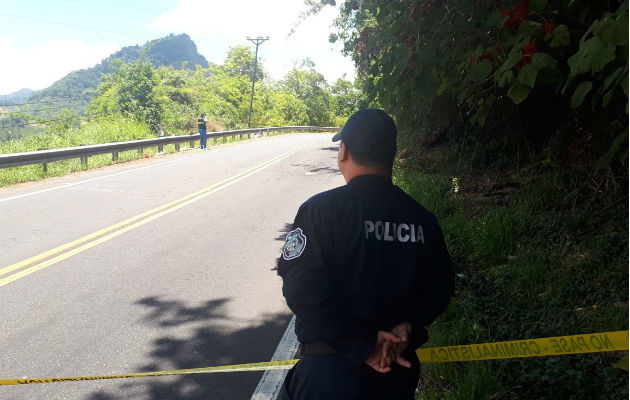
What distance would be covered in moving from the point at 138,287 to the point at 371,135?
4.57 meters

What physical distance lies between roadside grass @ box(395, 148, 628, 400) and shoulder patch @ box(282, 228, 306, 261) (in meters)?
2.08

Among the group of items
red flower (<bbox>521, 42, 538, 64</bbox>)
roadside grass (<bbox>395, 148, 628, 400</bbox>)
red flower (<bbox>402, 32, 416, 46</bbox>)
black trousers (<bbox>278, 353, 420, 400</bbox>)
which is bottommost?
roadside grass (<bbox>395, 148, 628, 400</bbox>)

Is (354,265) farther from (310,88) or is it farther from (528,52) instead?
(310,88)

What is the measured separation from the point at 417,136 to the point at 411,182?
18.2 feet

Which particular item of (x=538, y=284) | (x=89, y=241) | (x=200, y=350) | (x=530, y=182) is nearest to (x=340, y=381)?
(x=200, y=350)

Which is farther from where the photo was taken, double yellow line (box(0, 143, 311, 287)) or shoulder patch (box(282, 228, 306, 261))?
double yellow line (box(0, 143, 311, 287))

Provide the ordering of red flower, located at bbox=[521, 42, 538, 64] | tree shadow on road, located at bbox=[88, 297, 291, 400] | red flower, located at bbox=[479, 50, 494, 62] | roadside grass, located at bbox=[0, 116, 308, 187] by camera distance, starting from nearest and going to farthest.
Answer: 1. red flower, located at bbox=[521, 42, 538, 64]
2. red flower, located at bbox=[479, 50, 494, 62]
3. tree shadow on road, located at bbox=[88, 297, 291, 400]
4. roadside grass, located at bbox=[0, 116, 308, 187]

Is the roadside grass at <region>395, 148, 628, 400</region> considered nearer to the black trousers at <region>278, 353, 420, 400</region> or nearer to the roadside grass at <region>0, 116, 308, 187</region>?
the black trousers at <region>278, 353, 420, 400</region>

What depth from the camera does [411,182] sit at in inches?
436

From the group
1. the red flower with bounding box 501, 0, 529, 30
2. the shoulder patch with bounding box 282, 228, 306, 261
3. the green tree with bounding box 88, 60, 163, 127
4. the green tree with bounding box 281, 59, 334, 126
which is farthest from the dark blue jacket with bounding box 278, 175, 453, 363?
the green tree with bounding box 281, 59, 334, 126

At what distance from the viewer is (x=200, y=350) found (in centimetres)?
461

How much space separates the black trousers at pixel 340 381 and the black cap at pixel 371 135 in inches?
30.6

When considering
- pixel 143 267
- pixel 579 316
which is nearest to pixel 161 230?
pixel 143 267

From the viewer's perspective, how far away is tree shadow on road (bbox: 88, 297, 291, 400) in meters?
3.98
